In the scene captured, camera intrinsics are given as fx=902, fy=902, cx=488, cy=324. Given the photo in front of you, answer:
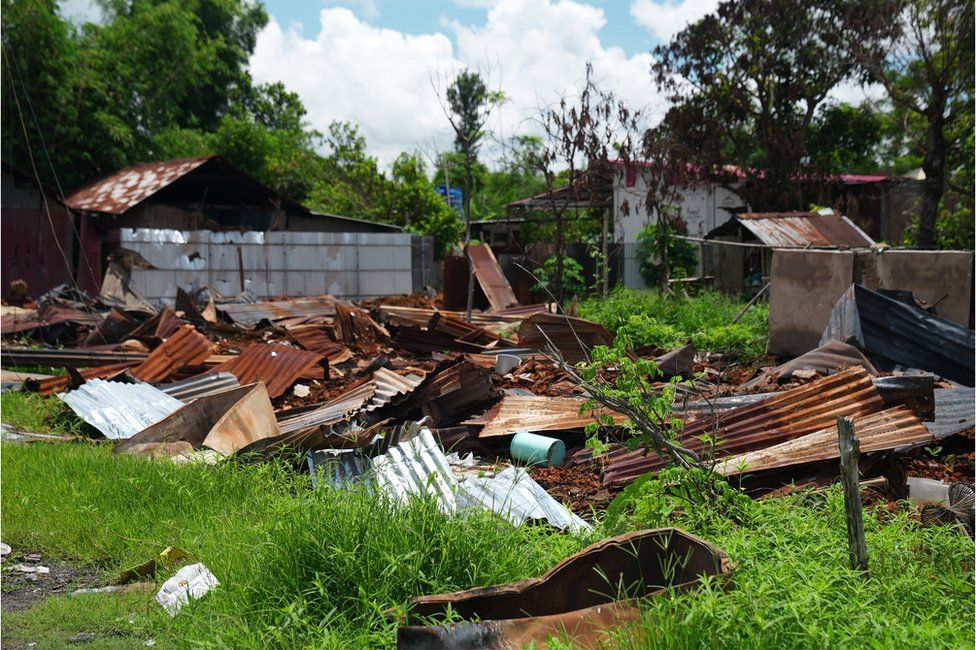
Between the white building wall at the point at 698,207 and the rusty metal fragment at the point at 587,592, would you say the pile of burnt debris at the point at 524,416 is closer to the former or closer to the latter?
the rusty metal fragment at the point at 587,592

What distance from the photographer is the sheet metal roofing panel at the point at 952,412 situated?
631cm

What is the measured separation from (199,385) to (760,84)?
81.2 feet

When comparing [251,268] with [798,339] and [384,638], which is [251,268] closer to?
[798,339]

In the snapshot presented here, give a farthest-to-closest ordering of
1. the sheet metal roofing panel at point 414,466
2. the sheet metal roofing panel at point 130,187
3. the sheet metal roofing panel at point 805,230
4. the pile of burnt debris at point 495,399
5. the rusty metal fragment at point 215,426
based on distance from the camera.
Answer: the sheet metal roofing panel at point 130,187
the sheet metal roofing panel at point 805,230
the rusty metal fragment at point 215,426
the pile of burnt debris at point 495,399
the sheet metal roofing panel at point 414,466

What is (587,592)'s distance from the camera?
3.41 meters

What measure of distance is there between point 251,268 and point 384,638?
1987cm

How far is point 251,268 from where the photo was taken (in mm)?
22266

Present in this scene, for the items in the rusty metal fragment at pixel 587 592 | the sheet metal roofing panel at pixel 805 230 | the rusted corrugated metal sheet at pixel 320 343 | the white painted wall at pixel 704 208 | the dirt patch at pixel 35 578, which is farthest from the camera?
the white painted wall at pixel 704 208

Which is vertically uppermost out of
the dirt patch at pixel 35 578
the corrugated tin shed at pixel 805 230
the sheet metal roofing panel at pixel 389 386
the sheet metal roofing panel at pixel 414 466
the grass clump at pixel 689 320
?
the corrugated tin shed at pixel 805 230

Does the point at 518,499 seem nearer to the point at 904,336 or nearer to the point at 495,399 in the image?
the point at 495,399

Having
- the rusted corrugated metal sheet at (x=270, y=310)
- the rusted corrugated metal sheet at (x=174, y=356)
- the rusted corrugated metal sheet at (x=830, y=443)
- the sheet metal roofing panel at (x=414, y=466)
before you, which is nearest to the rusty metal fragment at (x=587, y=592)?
the sheet metal roofing panel at (x=414, y=466)

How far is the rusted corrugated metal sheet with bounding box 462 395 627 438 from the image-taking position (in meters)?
6.84

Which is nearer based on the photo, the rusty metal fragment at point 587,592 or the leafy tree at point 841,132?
the rusty metal fragment at point 587,592

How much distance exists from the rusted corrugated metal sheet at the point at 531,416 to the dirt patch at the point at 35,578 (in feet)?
9.83
